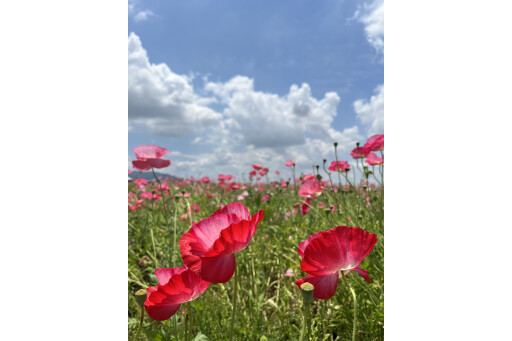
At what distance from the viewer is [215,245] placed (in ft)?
1.20

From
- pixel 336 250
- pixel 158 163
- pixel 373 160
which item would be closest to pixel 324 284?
pixel 336 250

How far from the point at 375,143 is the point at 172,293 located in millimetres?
815

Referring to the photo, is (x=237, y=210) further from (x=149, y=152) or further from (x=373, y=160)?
(x=373, y=160)

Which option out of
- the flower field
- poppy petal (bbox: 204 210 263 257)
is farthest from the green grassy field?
poppy petal (bbox: 204 210 263 257)

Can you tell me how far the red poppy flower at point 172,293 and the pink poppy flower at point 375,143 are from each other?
0.77 m

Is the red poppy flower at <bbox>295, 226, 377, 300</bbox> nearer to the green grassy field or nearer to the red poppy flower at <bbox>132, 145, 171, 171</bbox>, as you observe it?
the green grassy field

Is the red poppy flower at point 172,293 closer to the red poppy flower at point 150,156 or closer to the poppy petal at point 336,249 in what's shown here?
the poppy petal at point 336,249

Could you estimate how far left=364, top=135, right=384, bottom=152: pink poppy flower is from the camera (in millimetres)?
1024

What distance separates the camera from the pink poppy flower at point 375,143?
3.36 ft
